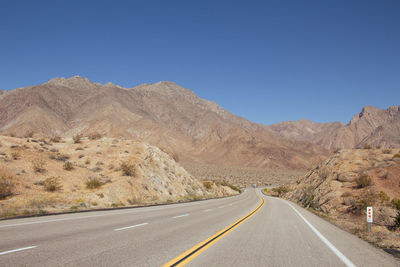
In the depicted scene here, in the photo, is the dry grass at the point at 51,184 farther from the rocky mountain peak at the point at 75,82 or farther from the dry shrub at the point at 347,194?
the rocky mountain peak at the point at 75,82

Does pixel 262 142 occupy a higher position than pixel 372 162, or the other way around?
pixel 262 142

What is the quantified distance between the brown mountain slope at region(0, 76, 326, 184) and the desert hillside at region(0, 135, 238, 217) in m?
70.6

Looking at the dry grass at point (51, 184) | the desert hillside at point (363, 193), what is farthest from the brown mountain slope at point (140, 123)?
the dry grass at point (51, 184)

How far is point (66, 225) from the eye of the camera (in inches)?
370

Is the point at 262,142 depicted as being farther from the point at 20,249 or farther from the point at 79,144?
the point at 20,249

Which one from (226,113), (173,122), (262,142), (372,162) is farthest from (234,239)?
(226,113)

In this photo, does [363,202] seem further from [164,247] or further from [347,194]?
[164,247]

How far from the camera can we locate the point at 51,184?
1862cm

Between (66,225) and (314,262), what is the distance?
7595 millimetres

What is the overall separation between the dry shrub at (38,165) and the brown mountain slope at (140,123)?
269 ft

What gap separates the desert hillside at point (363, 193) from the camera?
41.4ft

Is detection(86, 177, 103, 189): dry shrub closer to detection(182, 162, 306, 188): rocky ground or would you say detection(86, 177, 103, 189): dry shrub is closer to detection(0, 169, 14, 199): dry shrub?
detection(0, 169, 14, 199): dry shrub

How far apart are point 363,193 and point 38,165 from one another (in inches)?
894

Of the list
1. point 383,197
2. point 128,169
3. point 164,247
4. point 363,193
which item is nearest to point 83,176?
point 128,169
